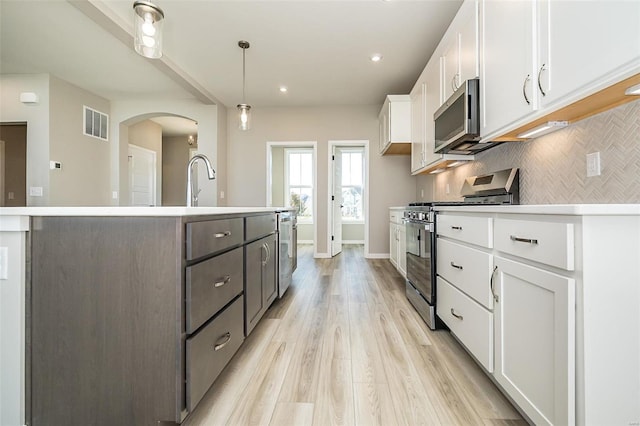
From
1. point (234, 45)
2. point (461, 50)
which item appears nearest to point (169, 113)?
point (234, 45)

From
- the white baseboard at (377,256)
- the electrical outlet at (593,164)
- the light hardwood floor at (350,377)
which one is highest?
the electrical outlet at (593,164)

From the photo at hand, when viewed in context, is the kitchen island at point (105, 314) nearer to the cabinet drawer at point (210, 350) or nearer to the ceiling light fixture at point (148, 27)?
the cabinet drawer at point (210, 350)

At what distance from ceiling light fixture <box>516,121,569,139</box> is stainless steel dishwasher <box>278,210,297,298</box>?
1.88 m

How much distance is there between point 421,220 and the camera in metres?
2.37

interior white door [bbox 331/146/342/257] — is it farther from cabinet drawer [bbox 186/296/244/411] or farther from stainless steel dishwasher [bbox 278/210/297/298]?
cabinet drawer [bbox 186/296/244/411]

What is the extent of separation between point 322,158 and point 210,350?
4.51 metres

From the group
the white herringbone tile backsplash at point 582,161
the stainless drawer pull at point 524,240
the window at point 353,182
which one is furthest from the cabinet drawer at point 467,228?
the window at point 353,182

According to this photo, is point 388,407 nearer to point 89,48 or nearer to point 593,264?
point 593,264

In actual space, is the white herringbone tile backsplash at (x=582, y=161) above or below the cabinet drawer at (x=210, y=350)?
above

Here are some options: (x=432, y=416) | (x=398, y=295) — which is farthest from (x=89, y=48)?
(x=432, y=416)

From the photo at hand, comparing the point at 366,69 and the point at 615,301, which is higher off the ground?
the point at 366,69

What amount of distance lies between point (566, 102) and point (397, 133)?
2957 mm

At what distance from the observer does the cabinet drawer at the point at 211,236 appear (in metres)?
1.09

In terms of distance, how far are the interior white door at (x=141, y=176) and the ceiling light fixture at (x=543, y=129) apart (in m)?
6.39
